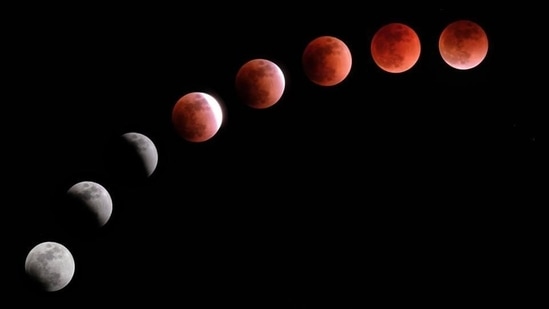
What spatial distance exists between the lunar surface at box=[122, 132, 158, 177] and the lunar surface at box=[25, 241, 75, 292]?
777 millimetres

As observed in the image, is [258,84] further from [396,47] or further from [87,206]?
[87,206]

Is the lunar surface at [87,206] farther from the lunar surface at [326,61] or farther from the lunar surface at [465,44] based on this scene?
the lunar surface at [465,44]

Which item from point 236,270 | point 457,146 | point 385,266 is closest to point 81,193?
point 236,270

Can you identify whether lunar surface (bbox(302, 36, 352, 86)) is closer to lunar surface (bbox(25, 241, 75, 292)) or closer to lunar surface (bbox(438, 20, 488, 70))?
lunar surface (bbox(438, 20, 488, 70))

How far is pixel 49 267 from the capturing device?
3.42 meters

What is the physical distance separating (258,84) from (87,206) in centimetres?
139

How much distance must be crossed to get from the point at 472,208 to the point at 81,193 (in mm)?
3963

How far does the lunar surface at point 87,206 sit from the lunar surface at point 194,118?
0.71 metres

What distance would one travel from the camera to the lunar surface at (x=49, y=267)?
3.40m

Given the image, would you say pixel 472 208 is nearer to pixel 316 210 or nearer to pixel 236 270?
pixel 316 210

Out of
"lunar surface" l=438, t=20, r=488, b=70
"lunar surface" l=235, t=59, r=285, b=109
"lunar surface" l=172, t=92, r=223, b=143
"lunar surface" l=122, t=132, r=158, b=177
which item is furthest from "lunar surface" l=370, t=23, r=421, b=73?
"lunar surface" l=122, t=132, r=158, b=177

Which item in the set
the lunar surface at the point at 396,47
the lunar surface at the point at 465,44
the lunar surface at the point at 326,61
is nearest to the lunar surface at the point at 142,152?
the lunar surface at the point at 326,61

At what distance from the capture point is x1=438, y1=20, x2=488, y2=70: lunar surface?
11.1 feet

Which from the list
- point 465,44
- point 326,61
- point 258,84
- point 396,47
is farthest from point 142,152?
point 465,44
